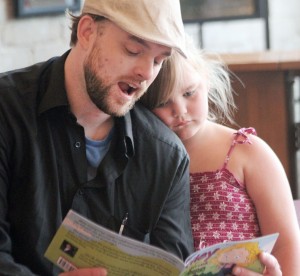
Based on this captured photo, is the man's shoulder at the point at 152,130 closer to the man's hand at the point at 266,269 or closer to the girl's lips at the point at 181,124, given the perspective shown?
the girl's lips at the point at 181,124

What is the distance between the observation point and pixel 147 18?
1.27m

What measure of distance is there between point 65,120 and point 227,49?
8.03 ft

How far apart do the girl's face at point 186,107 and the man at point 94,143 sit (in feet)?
0.28

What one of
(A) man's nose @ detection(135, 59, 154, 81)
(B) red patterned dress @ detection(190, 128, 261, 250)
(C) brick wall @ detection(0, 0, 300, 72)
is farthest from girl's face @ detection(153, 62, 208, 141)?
(C) brick wall @ detection(0, 0, 300, 72)

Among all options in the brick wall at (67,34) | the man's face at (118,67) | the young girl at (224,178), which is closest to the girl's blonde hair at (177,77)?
the young girl at (224,178)

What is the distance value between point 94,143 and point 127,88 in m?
0.15

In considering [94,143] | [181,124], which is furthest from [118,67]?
[181,124]

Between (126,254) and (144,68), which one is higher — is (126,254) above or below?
below

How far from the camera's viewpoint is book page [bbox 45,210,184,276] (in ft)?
3.70

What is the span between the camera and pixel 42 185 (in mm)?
1305

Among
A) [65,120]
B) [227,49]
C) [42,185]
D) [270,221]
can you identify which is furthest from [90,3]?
[227,49]

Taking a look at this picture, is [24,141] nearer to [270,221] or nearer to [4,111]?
[4,111]

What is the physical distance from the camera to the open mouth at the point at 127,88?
1.32 m

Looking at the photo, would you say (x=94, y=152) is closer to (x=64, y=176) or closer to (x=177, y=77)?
(x=64, y=176)
